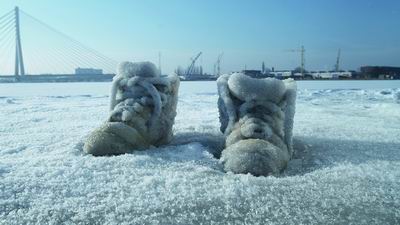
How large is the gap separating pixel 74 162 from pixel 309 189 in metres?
0.99

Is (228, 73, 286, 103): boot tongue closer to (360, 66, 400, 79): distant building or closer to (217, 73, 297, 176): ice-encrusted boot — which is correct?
(217, 73, 297, 176): ice-encrusted boot

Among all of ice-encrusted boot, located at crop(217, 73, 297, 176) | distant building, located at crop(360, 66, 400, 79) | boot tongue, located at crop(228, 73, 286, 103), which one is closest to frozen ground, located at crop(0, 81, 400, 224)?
ice-encrusted boot, located at crop(217, 73, 297, 176)

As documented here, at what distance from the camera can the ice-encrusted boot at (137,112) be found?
6.38 ft

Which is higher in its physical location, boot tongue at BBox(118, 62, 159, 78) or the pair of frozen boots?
boot tongue at BBox(118, 62, 159, 78)

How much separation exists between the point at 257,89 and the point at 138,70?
0.74 meters

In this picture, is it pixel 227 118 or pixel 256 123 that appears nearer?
pixel 256 123

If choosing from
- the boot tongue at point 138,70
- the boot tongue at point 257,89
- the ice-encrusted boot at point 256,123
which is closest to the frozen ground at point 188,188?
the ice-encrusted boot at point 256,123

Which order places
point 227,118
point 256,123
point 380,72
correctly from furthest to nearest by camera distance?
1. point 380,72
2. point 227,118
3. point 256,123

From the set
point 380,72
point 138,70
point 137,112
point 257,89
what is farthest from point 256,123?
point 380,72

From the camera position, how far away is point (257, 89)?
2.21 meters

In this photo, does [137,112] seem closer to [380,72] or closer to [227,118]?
[227,118]

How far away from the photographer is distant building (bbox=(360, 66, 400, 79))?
19.6 metres

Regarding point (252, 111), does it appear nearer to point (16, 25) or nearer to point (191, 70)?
point (16, 25)

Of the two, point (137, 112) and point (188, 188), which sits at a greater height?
point (137, 112)
